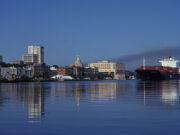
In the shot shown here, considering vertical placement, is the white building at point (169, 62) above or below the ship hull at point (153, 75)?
above

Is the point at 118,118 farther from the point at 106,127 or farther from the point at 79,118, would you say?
the point at 106,127

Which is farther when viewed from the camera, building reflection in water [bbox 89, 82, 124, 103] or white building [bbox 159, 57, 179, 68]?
white building [bbox 159, 57, 179, 68]

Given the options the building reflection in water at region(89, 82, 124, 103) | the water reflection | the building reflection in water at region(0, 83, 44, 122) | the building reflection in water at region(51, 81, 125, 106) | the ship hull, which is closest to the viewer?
the building reflection in water at region(0, 83, 44, 122)

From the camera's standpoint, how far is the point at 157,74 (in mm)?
136000

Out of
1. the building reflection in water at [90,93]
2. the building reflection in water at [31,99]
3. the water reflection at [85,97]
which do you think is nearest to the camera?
the building reflection in water at [31,99]

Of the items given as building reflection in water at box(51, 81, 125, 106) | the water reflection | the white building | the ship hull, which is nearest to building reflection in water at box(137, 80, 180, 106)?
the water reflection

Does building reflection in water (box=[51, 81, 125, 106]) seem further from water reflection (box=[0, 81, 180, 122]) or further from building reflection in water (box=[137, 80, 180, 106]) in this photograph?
building reflection in water (box=[137, 80, 180, 106])

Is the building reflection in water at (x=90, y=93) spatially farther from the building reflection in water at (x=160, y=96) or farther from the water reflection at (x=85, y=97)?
the building reflection in water at (x=160, y=96)

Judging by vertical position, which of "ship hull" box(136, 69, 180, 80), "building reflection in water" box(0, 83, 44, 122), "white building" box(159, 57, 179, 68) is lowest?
"building reflection in water" box(0, 83, 44, 122)

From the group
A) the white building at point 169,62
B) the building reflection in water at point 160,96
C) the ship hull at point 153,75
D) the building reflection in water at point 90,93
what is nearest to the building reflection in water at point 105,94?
the building reflection in water at point 90,93

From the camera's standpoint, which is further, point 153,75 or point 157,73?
point 157,73

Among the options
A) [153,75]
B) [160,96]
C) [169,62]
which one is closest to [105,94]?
[160,96]

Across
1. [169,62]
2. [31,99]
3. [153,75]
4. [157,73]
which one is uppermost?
[169,62]

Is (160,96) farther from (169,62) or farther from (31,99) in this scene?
(169,62)
